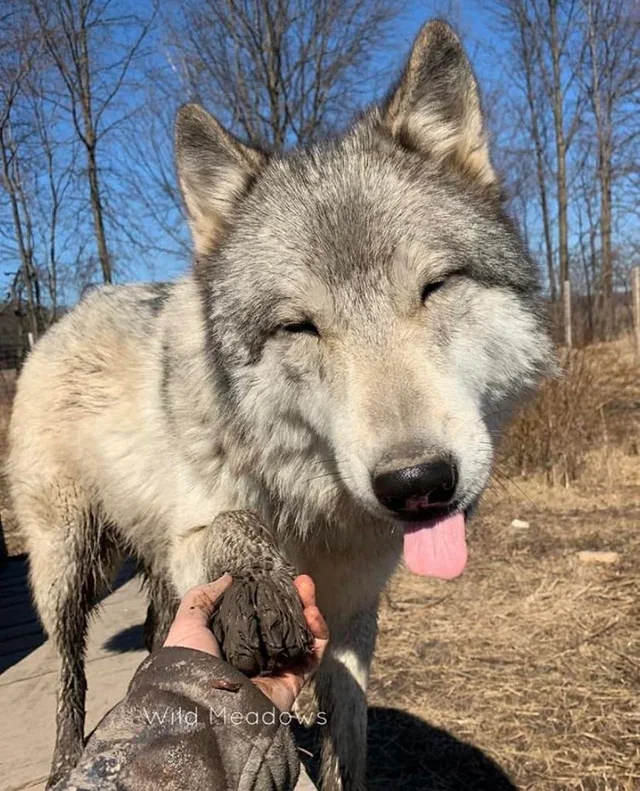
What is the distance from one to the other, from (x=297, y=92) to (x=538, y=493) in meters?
9.67

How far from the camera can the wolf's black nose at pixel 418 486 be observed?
5.06ft

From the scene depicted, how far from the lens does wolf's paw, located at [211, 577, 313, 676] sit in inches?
57.6

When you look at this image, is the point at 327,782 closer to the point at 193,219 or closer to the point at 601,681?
the point at 601,681

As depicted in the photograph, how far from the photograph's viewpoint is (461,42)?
87.7 inches

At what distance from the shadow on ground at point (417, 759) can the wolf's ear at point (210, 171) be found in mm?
2583

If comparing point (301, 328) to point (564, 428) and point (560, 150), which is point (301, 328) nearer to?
point (564, 428)

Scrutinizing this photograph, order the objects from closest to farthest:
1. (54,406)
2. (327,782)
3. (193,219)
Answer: (193,219)
(327,782)
(54,406)

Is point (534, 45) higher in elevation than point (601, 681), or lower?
higher

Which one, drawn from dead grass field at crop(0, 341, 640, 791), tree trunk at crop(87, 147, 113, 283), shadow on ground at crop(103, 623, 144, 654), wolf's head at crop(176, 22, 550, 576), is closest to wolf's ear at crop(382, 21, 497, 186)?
wolf's head at crop(176, 22, 550, 576)

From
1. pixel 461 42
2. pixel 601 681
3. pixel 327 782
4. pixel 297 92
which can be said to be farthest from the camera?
pixel 297 92

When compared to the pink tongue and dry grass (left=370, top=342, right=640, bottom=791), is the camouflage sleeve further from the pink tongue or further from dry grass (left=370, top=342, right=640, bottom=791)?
dry grass (left=370, top=342, right=640, bottom=791)

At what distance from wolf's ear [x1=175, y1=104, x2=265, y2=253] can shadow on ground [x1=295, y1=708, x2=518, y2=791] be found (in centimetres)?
258

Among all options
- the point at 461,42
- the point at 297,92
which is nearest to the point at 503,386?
the point at 461,42

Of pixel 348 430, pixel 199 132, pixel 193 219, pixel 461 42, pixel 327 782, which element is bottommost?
pixel 327 782
